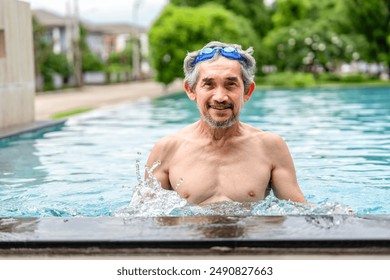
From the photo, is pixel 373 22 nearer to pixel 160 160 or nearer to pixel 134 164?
pixel 134 164

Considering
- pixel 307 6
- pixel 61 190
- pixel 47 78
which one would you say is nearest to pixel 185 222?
pixel 61 190

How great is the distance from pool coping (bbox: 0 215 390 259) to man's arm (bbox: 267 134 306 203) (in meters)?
1.05

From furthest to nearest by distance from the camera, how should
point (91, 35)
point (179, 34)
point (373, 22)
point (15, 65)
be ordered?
point (91, 35), point (373, 22), point (179, 34), point (15, 65)

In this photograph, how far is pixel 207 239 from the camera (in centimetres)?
272

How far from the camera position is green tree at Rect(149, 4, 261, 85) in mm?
34594

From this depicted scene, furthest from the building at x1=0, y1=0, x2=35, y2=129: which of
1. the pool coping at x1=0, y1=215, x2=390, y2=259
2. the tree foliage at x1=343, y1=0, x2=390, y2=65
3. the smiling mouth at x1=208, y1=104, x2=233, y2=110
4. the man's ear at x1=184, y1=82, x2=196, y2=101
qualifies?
the tree foliage at x1=343, y1=0, x2=390, y2=65

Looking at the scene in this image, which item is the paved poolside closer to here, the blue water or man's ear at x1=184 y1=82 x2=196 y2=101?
the blue water

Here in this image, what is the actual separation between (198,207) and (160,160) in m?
0.45

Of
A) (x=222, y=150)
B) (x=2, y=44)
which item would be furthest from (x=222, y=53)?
(x=2, y=44)

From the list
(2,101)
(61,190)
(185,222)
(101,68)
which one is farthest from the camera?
(101,68)
